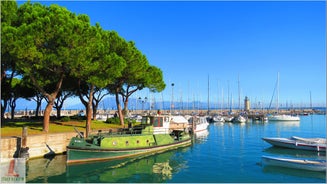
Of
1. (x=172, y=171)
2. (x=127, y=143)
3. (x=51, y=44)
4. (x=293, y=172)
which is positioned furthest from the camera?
(x=127, y=143)

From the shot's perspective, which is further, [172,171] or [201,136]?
[201,136]

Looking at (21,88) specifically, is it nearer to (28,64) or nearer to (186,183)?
(28,64)

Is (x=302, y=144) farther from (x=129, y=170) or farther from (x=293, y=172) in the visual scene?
(x=129, y=170)

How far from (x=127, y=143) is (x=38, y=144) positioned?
333 inches

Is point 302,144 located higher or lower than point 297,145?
higher

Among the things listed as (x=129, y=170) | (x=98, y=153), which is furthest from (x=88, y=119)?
(x=129, y=170)

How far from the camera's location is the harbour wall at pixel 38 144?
24734 millimetres

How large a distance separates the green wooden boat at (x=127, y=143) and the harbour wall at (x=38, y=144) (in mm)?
2088

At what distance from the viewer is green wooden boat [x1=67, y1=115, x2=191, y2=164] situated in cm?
2579

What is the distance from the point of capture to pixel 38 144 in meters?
26.9

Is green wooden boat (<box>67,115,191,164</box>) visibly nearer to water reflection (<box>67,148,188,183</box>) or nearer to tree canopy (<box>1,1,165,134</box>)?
water reflection (<box>67,148,188,183</box>)

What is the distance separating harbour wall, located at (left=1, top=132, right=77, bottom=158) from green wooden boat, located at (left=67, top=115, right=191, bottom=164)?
82.2 inches

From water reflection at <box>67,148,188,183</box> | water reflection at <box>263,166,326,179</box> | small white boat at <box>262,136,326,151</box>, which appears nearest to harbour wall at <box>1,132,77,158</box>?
water reflection at <box>67,148,188,183</box>

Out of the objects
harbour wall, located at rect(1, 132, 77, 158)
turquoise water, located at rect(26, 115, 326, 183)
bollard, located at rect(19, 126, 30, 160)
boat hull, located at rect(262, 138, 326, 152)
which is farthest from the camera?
boat hull, located at rect(262, 138, 326, 152)
